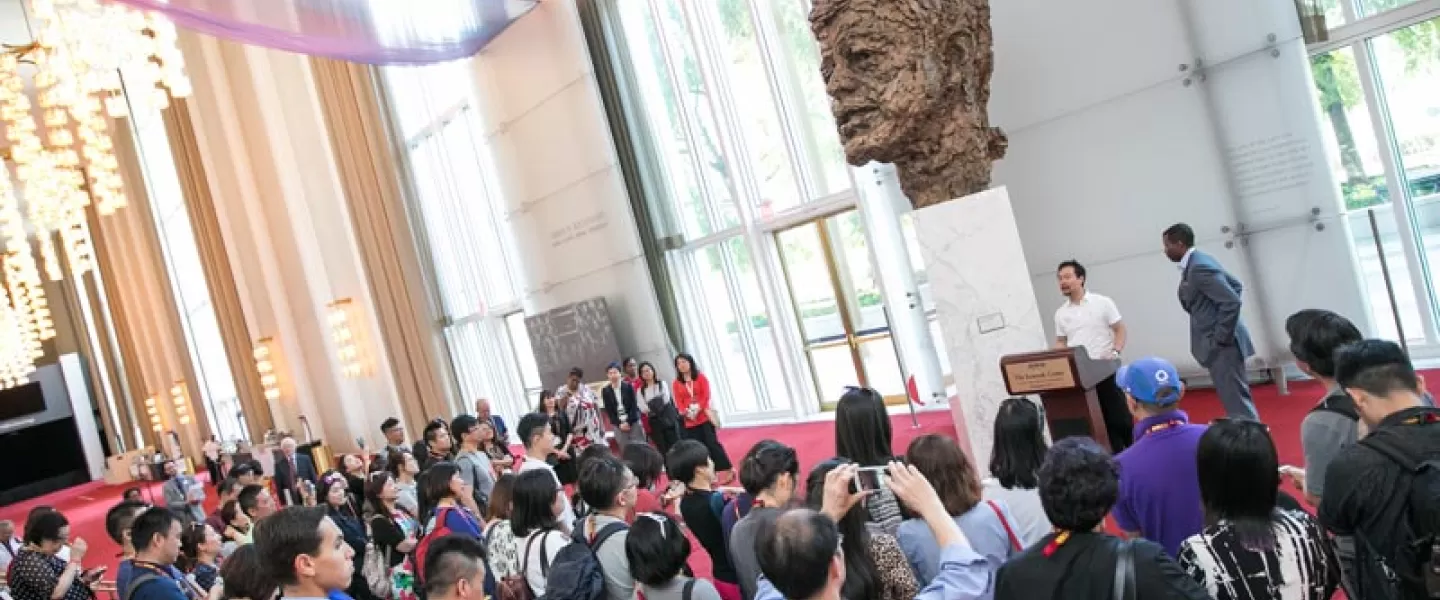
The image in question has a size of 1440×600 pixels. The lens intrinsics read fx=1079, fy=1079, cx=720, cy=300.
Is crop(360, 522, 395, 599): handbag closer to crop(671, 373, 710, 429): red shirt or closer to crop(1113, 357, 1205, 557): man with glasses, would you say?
crop(1113, 357, 1205, 557): man with glasses

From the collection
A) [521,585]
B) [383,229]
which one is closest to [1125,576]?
[521,585]

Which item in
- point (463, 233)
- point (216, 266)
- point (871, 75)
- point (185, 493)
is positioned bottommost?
point (185, 493)

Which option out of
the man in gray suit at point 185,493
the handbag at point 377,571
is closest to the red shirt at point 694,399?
the handbag at point 377,571

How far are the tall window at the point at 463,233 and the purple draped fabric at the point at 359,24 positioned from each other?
7.12ft

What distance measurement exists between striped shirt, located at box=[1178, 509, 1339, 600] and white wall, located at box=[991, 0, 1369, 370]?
5417 millimetres

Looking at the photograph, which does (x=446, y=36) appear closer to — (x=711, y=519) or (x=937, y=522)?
(x=711, y=519)

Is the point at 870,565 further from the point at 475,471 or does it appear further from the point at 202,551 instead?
the point at 475,471

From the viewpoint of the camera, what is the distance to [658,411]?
10.2 meters

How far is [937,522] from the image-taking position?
235cm

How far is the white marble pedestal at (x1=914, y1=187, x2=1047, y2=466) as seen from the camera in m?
6.18

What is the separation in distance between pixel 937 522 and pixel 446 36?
1271 cm

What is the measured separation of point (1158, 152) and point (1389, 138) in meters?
1.42

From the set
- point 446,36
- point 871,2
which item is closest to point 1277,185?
point 871,2

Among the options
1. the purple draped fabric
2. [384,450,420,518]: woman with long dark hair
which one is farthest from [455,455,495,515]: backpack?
the purple draped fabric
